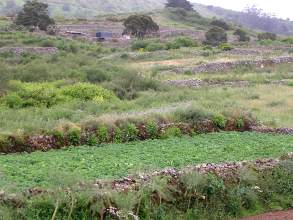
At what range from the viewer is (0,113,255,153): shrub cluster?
1496cm

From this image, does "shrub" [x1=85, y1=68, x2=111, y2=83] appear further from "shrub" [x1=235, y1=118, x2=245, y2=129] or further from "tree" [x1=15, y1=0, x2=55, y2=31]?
"tree" [x1=15, y1=0, x2=55, y2=31]

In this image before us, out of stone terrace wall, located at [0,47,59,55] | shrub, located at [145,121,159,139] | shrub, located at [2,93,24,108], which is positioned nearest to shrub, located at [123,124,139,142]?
shrub, located at [145,121,159,139]

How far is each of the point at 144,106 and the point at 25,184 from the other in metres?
12.4

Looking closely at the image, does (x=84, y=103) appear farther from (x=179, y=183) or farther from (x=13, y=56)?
(x=13, y=56)

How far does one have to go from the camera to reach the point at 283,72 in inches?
1507

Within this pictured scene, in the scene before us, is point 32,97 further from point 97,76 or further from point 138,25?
point 138,25

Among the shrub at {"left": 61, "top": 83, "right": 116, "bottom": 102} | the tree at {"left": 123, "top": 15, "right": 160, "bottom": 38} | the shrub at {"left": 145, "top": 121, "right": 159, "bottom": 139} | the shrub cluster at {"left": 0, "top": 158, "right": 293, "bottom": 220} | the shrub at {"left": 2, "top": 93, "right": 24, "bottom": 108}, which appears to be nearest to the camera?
the shrub cluster at {"left": 0, "top": 158, "right": 293, "bottom": 220}

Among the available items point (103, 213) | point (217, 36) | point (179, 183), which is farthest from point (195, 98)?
point (217, 36)

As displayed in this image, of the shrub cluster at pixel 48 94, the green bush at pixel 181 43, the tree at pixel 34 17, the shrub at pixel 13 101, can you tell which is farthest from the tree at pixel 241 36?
the shrub at pixel 13 101

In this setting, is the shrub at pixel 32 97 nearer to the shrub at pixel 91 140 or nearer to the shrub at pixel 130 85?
the shrub at pixel 130 85

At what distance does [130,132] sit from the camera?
55.3 ft

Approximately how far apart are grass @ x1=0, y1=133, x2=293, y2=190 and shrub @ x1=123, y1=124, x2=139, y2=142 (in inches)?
22.9

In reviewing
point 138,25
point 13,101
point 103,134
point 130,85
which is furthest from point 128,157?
point 138,25

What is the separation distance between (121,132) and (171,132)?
185 cm
